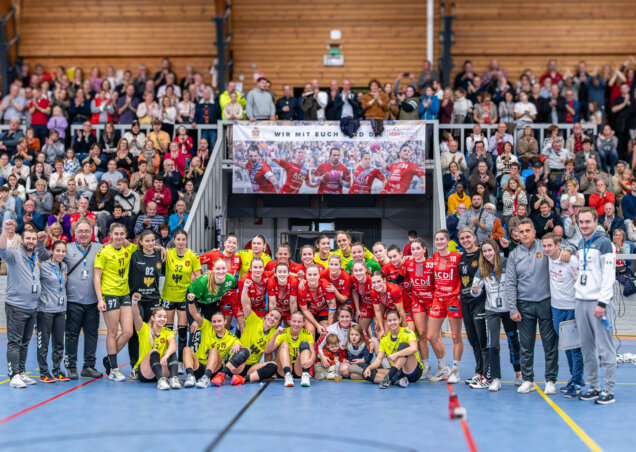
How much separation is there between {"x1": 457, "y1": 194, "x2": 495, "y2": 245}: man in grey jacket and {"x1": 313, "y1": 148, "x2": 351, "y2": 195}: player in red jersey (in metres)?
2.99

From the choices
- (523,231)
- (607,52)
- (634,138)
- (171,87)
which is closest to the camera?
(523,231)

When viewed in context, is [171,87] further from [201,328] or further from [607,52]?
[607,52]

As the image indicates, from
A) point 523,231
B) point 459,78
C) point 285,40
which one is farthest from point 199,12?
point 523,231

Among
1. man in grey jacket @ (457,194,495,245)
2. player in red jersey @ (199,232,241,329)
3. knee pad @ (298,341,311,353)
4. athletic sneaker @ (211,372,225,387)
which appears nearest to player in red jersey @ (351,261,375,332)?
knee pad @ (298,341,311,353)

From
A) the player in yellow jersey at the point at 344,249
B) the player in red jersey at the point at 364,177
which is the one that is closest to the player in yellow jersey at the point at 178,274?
the player in yellow jersey at the point at 344,249

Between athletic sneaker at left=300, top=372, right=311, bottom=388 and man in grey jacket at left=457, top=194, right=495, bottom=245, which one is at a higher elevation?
man in grey jacket at left=457, top=194, right=495, bottom=245

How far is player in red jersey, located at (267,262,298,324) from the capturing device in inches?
362

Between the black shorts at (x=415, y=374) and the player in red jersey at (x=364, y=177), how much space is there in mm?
7503

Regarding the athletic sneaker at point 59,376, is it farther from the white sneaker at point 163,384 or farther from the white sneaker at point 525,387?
the white sneaker at point 525,387

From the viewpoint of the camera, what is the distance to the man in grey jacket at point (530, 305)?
8188mm

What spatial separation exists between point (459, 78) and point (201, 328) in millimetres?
12337

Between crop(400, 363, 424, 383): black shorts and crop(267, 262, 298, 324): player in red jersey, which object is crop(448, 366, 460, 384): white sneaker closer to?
crop(400, 363, 424, 383): black shorts

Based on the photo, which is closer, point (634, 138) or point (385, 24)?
point (634, 138)

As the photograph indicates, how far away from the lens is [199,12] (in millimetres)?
20844
